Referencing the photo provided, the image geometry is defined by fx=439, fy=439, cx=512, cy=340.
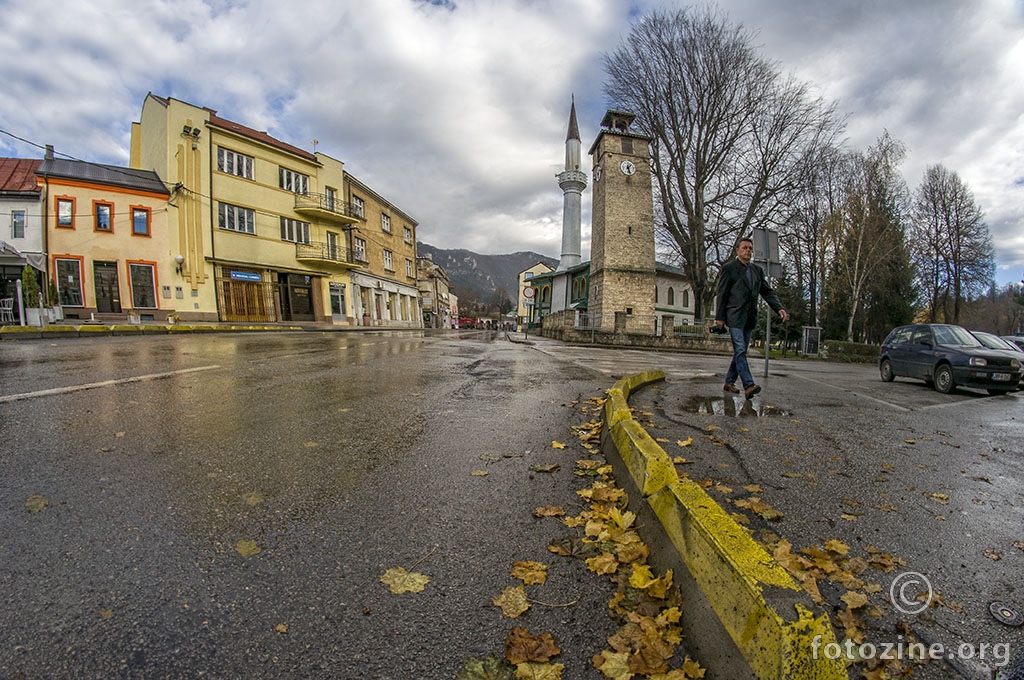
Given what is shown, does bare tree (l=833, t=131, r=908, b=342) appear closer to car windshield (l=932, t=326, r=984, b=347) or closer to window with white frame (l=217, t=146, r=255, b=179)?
car windshield (l=932, t=326, r=984, b=347)

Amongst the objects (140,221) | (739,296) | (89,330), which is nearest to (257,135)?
(140,221)

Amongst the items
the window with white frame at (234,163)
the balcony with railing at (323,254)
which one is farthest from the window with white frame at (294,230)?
the window with white frame at (234,163)

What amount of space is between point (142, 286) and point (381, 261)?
17807 millimetres

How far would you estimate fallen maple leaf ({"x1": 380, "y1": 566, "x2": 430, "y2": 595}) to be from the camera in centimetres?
167

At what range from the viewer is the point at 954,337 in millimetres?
8453

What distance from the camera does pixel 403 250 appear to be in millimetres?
42844

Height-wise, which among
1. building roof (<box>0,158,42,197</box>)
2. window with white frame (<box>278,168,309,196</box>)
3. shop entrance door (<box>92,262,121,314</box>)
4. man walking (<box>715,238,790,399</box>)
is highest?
window with white frame (<box>278,168,309,196</box>)

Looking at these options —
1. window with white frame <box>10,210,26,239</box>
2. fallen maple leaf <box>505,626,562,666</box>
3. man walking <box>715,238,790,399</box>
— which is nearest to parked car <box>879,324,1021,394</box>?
man walking <box>715,238,790,399</box>

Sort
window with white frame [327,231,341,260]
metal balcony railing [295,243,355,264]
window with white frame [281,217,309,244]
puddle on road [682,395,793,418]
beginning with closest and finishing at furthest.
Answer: puddle on road [682,395,793,418], window with white frame [281,217,309,244], metal balcony railing [295,243,355,264], window with white frame [327,231,341,260]

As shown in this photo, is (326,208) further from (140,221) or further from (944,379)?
(944,379)

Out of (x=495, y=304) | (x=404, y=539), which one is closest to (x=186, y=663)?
(x=404, y=539)

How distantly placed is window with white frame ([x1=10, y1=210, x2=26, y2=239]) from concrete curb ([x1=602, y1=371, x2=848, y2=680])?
31.4m

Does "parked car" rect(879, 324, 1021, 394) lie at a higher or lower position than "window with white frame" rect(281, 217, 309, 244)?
lower

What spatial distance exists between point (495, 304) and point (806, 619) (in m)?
139
